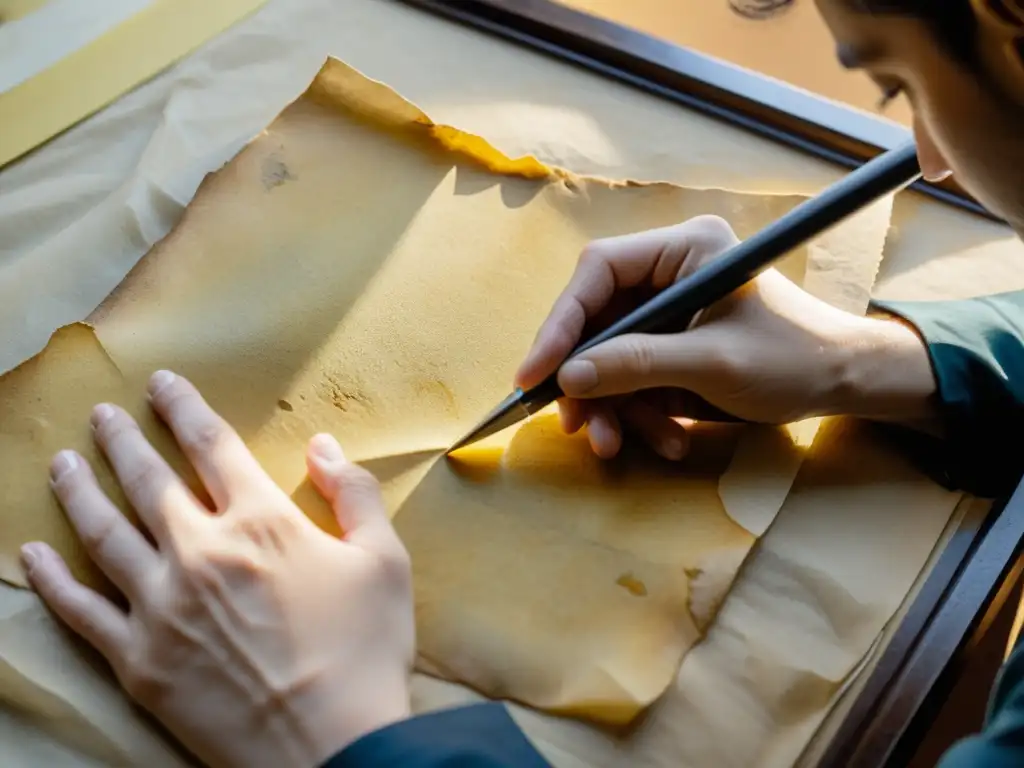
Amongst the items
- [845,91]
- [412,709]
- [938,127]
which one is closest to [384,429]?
[412,709]

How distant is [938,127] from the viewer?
38 cm

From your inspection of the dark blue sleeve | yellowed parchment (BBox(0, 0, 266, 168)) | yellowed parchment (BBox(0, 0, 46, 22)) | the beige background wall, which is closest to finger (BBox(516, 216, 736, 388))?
the dark blue sleeve

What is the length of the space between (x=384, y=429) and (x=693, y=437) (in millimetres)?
176

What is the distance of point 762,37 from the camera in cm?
113

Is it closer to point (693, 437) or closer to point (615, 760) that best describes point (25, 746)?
point (615, 760)

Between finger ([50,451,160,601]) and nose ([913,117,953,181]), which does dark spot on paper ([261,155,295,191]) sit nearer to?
finger ([50,451,160,601])

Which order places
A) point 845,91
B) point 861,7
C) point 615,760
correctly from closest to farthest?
point 861,7
point 615,760
point 845,91

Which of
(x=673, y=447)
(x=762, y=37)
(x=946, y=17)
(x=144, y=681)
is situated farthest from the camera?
(x=762, y=37)

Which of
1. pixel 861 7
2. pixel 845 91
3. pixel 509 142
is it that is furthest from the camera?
pixel 845 91

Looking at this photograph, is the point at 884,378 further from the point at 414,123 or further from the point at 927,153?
the point at 414,123

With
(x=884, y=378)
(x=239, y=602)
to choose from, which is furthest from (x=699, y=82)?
(x=239, y=602)

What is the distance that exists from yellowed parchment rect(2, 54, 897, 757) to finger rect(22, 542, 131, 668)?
12mm

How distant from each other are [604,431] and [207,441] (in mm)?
211

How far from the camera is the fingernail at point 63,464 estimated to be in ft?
1.62
